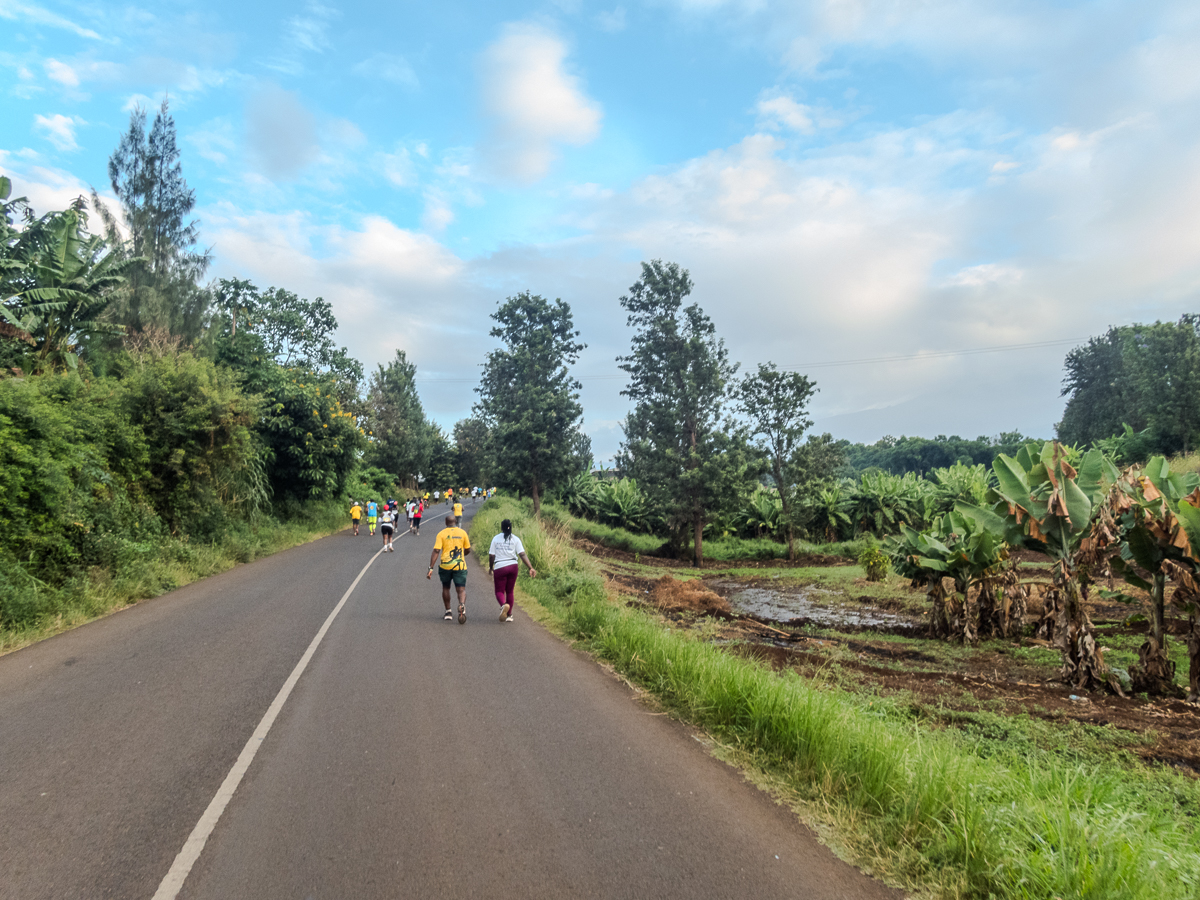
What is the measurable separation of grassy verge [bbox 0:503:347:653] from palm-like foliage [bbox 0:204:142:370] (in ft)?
25.0

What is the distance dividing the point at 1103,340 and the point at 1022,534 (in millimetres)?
72992

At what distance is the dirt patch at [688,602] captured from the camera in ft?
51.3

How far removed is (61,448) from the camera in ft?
39.9

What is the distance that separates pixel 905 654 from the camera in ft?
36.4

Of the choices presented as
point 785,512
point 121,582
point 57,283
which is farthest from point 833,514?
point 57,283

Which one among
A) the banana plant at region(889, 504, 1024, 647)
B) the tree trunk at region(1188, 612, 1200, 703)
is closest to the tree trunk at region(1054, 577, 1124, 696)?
the tree trunk at region(1188, 612, 1200, 703)

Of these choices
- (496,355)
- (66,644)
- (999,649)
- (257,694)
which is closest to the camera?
(257,694)

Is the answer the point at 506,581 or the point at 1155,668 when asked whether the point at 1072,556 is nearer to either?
the point at 1155,668

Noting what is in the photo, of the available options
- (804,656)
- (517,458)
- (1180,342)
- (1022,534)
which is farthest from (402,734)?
(1180,342)

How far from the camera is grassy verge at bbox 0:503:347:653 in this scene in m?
9.94

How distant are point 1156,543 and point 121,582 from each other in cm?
1636

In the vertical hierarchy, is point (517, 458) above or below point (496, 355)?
below

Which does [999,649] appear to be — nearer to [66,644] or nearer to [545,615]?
[545,615]

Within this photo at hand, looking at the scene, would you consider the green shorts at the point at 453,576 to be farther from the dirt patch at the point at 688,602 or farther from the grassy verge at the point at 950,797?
the dirt patch at the point at 688,602
